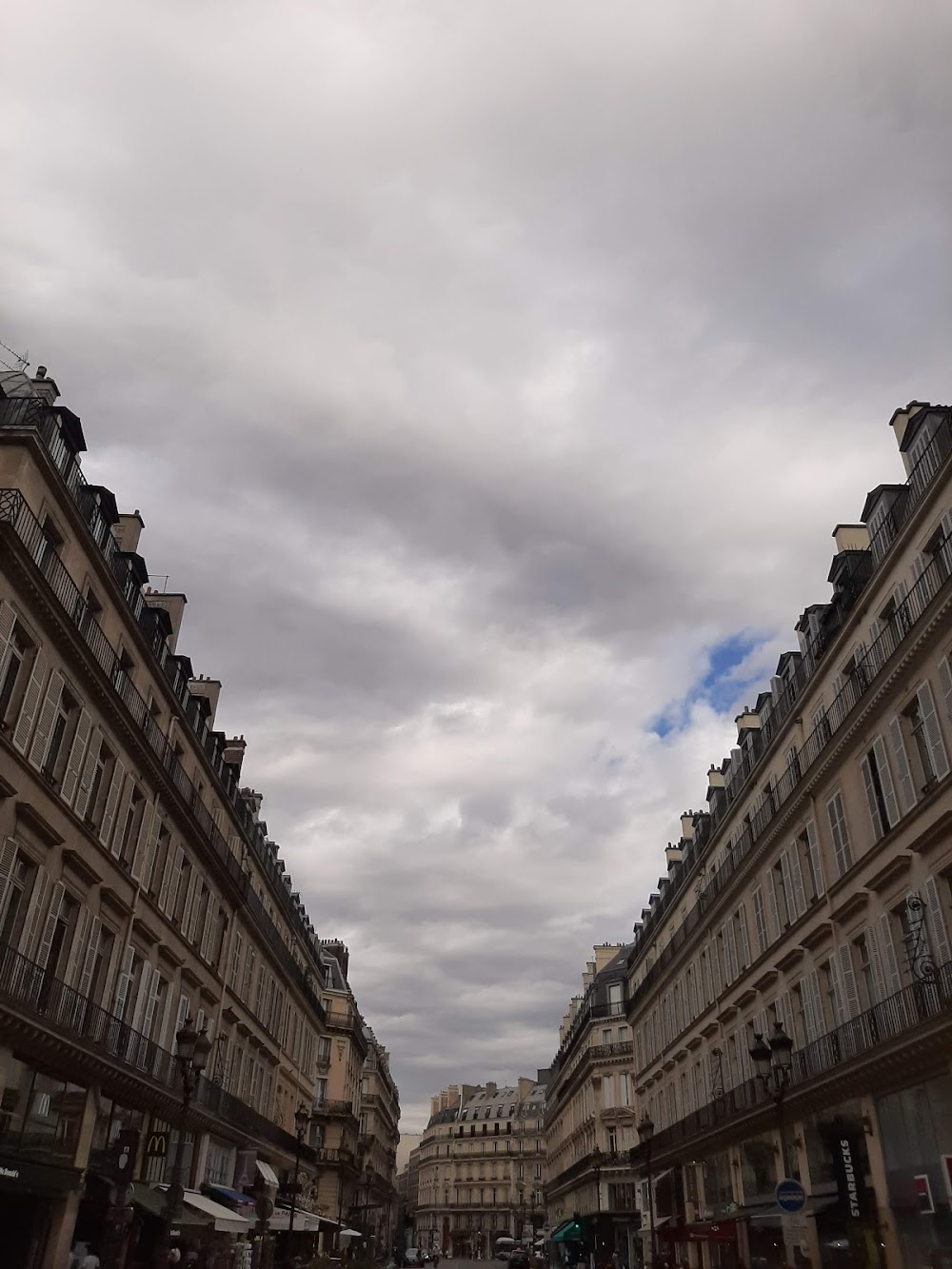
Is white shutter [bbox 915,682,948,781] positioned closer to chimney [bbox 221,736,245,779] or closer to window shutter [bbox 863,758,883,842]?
window shutter [bbox 863,758,883,842]

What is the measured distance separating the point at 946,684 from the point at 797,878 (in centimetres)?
941

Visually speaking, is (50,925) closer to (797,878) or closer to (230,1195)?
(230,1195)

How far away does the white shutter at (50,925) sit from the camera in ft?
59.7

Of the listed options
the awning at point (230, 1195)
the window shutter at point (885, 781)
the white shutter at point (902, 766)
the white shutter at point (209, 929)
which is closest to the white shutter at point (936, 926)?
the white shutter at point (902, 766)

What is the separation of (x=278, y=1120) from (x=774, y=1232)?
23.7 metres

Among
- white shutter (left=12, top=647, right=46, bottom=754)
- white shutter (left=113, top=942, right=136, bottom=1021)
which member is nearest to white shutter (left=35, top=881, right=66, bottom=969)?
white shutter (left=12, top=647, right=46, bottom=754)

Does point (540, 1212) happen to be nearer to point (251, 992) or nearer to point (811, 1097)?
point (251, 992)

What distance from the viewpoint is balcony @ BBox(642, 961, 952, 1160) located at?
16484 millimetres

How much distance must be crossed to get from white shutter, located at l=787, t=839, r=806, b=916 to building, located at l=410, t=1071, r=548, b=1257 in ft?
320

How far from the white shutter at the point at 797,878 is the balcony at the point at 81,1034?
624 inches

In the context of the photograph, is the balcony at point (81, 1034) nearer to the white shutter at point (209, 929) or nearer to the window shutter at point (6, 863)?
the window shutter at point (6, 863)

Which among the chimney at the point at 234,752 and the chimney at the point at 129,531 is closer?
the chimney at the point at 129,531

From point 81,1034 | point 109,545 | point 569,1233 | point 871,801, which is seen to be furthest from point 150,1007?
point 569,1233

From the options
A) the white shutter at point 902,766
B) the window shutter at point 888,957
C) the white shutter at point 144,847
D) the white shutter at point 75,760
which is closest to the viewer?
the white shutter at point 902,766
